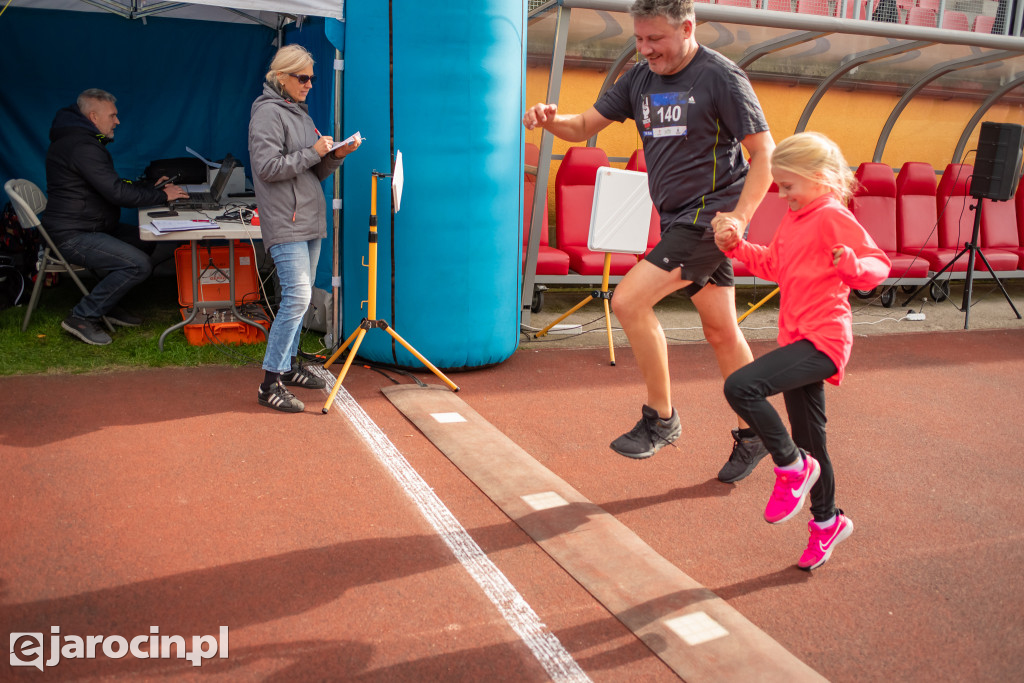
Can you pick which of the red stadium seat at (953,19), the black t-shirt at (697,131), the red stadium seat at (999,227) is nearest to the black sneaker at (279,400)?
the black t-shirt at (697,131)

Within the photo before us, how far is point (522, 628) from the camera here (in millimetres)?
2904

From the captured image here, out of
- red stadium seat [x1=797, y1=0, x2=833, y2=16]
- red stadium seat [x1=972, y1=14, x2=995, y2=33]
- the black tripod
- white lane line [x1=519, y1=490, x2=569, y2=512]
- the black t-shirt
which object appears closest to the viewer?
the black t-shirt

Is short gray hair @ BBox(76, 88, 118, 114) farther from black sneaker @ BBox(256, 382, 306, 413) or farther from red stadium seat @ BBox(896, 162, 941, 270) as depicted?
red stadium seat @ BBox(896, 162, 941, 270)

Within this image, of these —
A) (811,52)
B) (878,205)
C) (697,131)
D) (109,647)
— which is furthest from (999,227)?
(109,647)

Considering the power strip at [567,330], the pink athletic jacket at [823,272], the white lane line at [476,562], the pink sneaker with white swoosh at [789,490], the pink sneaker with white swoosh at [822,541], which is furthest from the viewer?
the power strip at [567,330]

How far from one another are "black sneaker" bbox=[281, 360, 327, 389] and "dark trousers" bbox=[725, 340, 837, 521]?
10.0 feet

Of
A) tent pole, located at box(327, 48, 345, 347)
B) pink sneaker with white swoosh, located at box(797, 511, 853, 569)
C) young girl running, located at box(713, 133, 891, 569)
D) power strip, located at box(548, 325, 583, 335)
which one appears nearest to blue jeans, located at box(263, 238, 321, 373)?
tent pole, located at box(327, 48, 345, 347)

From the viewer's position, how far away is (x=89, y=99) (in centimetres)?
612

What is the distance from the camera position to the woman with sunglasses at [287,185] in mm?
4875

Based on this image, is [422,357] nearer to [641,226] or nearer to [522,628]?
[641,226]

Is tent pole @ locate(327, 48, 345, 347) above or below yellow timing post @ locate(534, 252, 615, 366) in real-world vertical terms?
above

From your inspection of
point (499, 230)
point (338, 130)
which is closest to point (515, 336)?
point (499, 230)

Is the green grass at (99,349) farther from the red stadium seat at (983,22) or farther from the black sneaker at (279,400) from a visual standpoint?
the red stadium seat at (983,22)

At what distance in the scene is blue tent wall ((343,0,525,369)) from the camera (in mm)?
5387
